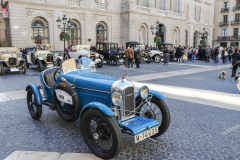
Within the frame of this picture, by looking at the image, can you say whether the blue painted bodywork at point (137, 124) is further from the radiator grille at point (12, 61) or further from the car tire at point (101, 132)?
the radiator grille at point (12, 61)

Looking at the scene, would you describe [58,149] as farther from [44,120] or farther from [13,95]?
[13,95]

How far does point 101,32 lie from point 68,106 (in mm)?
25497

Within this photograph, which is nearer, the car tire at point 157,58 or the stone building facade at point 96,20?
the car tire at point 157,58

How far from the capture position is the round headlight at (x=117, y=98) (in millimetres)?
3385

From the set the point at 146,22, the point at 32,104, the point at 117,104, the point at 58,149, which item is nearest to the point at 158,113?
the point at 117,104

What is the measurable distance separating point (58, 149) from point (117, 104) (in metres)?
1.30

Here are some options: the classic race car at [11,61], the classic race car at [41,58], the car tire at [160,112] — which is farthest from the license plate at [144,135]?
the classic race car at [41,58]

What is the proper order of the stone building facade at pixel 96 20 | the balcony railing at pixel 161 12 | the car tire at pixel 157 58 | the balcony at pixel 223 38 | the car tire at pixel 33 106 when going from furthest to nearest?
the balcony at pixel 223 38, the balcony railing at pixel 161 12, the stone building facade at pixel 96 20, the car tire at pixel 157 58, the car tire at pixel 33 106

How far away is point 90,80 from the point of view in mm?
3936

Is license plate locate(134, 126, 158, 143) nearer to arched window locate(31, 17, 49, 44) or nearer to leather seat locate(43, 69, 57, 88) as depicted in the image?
leather seat locate(43, 69, 57, 88)

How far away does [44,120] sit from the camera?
→ 502 centimetres

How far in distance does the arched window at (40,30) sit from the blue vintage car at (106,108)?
69.8 ft

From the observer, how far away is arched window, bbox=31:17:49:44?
2381 cm

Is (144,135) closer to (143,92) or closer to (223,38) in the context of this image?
(143,92)
